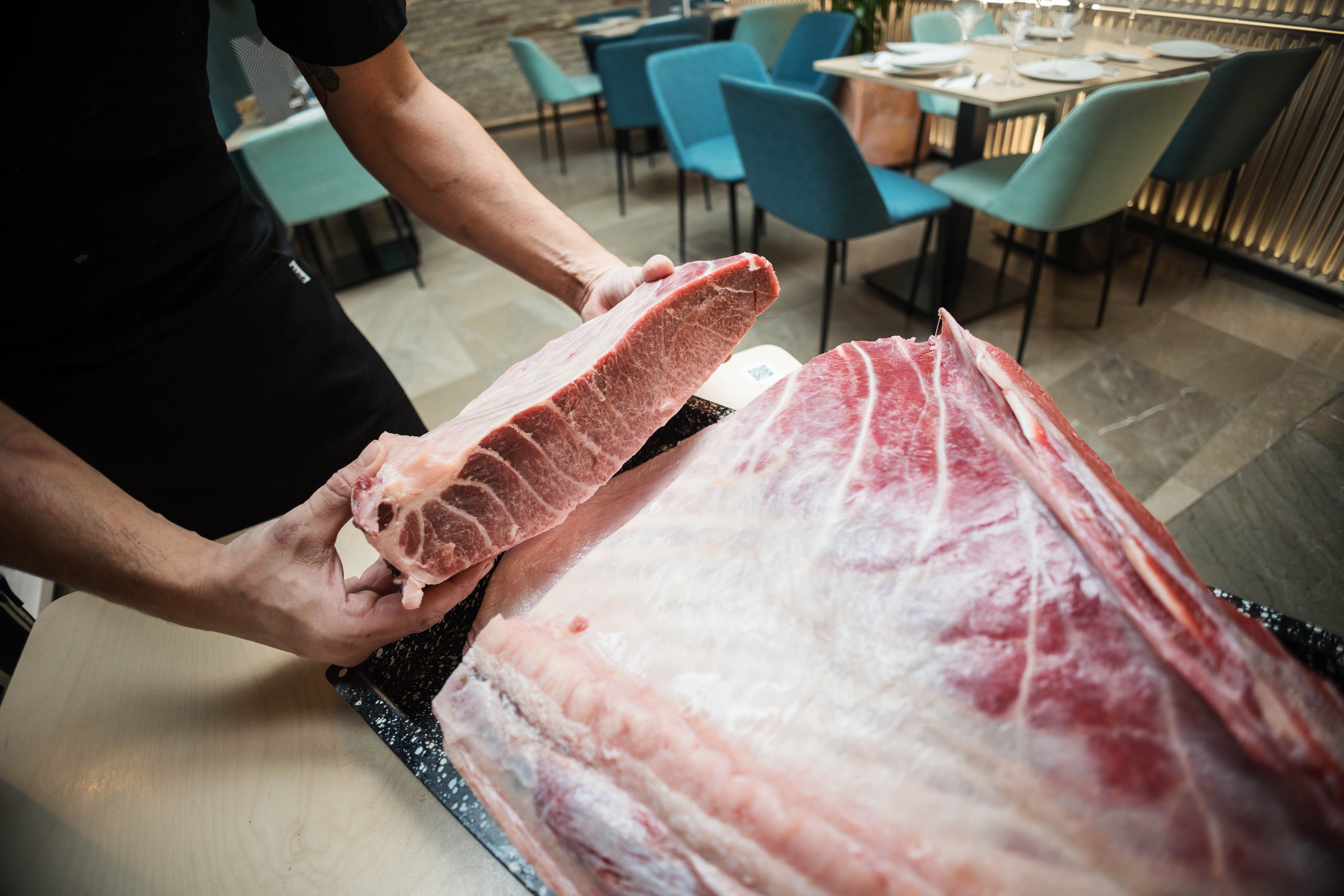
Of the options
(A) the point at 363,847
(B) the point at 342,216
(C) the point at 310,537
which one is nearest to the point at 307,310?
(C) the point at 310,537

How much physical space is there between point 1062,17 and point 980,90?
37.7 inches

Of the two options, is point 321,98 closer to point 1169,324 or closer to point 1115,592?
point 1115,592

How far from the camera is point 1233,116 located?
8.95 feet

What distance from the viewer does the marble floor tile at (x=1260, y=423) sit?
90.6 inches

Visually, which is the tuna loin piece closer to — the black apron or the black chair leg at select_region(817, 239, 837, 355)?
the black apron

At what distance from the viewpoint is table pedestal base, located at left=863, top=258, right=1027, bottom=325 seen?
334cm

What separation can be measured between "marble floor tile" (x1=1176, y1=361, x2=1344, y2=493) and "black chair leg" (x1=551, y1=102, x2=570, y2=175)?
16.1 ft

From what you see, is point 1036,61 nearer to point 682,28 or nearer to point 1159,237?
point 1159,237

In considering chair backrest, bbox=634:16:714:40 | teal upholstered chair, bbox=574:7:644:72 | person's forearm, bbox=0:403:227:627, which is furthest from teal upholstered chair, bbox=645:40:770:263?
person's forearm, bbox=0:403:227:627

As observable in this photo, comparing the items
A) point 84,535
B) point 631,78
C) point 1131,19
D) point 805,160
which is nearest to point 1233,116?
point 1131,19

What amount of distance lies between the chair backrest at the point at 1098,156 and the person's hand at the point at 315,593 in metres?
2.57

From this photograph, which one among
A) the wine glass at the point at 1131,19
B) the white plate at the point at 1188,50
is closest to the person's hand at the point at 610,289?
the white plate at the point at 1188,50

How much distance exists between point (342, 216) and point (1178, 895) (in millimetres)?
6647

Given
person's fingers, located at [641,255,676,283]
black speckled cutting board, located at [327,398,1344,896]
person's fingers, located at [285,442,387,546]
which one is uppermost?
person's fingers, located at [641,255,676,283]
